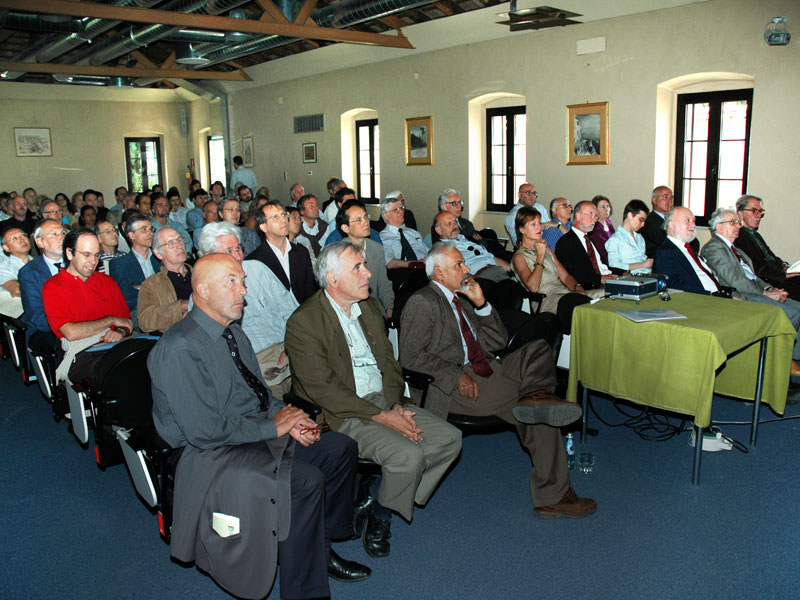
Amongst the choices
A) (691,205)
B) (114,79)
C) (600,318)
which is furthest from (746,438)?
(114,79)

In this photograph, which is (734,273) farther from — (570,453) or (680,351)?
(570,453)

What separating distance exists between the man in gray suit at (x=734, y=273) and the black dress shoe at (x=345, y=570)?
342 cm

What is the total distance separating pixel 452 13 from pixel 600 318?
265 inches

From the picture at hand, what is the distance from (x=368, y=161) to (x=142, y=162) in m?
8.35

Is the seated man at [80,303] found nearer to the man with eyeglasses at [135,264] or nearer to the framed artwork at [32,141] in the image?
the man with eyeglasses at [135,264]

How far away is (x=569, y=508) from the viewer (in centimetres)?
325

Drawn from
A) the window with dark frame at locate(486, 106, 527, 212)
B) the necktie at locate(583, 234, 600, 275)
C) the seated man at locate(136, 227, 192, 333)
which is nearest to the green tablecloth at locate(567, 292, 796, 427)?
the necktie at locate(583, 234, 600, 275)

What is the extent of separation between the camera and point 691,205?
7.85m

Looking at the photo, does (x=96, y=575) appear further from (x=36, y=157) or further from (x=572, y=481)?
(x=36, y=157)

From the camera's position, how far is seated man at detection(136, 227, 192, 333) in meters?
3.83

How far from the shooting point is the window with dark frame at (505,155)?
375 inches

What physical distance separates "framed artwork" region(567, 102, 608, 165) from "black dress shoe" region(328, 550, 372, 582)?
6552mm

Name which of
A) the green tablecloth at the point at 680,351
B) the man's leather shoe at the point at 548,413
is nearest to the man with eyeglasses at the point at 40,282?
the man's leather shoe at the point at 548,413

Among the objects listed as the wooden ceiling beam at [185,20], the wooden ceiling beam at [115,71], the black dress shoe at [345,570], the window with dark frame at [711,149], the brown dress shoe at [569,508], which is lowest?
the black dress shoe at [345,570]
